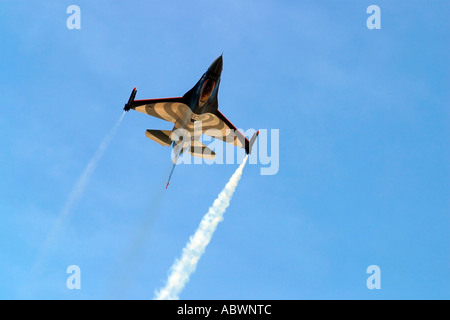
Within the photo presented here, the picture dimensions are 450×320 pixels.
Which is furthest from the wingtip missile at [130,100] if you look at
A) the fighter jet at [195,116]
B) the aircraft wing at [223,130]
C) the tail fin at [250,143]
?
the tail fin at [250,143]

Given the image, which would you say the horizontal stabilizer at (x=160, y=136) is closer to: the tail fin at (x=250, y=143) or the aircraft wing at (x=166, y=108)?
the aircraft wing at (x=166, y=108)

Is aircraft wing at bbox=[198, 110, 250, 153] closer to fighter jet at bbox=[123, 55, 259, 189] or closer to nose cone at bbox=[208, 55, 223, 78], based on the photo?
fighter jet at bbox=[123, 55, 259, 189]

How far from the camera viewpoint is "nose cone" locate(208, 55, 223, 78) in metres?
59.2

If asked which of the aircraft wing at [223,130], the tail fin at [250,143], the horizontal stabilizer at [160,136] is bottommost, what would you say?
the tail fin at [250,143]

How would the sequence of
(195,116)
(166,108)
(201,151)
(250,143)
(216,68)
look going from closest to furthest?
(216,68) → (195,116) → (166,108) → (250,143) → (201,151)

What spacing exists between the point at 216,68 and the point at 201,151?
1335cm

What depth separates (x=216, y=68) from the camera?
5938 cm

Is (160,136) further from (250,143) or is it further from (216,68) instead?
(216,68)

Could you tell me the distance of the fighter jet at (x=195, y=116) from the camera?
60.9 m

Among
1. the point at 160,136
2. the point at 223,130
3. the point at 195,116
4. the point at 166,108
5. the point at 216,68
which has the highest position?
the point at 216,68

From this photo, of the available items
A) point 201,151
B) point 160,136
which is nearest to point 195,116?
point 160,136
